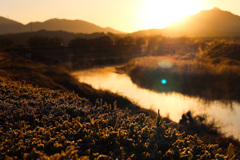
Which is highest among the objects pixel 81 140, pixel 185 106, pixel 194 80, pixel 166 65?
pixel 166 65

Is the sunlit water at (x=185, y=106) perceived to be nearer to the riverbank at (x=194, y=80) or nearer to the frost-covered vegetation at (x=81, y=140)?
the riverbank at (x=194, y=80)

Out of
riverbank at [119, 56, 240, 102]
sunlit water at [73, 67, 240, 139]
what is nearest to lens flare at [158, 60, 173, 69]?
riverbank at [119, 56, 240, 102]

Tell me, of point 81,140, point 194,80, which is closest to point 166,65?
point 194,80

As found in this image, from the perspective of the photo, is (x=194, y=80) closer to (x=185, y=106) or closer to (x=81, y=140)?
(x=185, y=106)

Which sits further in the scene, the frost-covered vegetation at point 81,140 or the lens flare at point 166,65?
the lens flare at point 166,65

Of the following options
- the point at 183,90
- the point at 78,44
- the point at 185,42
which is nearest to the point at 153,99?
the point at 183,90

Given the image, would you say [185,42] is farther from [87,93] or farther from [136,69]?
[87,93]

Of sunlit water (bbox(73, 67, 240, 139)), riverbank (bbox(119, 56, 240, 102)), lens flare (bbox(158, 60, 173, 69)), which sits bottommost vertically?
sunlit water (bbox(73, 67, 240, 139))

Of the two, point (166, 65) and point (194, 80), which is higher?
point (166, 65)

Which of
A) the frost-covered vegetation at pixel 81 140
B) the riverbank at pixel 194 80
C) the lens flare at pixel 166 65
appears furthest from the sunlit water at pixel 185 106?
the lens flare at pixel 166 65

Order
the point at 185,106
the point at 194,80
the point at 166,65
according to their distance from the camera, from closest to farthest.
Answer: the point at 185,106 < the point at 194,80 < the point at 166,65

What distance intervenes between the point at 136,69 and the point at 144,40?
49.8 metres

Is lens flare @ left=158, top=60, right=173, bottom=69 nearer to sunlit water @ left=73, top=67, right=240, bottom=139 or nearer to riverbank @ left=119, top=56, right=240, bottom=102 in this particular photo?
riverbank @ left=119, top=56, right=240, bottom=102

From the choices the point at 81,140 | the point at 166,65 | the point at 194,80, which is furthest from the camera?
the point at 166,65
